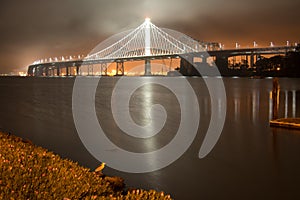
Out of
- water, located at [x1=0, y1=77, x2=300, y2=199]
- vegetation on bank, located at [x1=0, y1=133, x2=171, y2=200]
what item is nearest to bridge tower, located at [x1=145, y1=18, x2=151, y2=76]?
water, located at [x1=0, y1=77, x2=300, y2=199]

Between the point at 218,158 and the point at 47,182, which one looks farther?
the point at 218,158

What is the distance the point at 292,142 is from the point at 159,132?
3433 mm

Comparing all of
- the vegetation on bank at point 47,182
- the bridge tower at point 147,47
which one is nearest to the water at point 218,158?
the vegetation on bank at point 47,182

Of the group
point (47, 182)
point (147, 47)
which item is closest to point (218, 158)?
point (47, 182)

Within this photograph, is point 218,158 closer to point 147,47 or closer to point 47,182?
point 47,182

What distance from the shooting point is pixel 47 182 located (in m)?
2.58

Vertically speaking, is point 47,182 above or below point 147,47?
below

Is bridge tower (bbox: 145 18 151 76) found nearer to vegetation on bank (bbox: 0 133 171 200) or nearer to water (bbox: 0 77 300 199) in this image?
water (bbox: 0 77 300 199)

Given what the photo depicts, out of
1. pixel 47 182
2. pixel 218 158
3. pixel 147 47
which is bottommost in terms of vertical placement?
pixel 218 158

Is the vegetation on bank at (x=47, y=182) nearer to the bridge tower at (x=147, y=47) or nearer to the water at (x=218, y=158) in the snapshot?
the water at (x=218, y=158)

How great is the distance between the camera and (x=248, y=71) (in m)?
72.9

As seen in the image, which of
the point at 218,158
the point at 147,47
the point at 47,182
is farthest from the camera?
the point at 147,47

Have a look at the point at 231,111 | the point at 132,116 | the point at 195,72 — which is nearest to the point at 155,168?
the point at 132,116

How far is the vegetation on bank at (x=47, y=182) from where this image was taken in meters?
2.37
